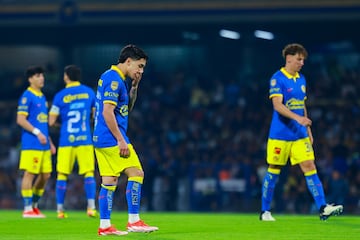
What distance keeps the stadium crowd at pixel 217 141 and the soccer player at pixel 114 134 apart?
12485 mm

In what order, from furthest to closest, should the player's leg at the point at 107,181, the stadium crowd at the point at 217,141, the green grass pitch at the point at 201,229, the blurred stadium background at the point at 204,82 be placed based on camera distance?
the blurred stadium background at the point at 204,82
the stadium crowd at the point at 217,141
the green grass pitch at the point at 201,229
the player's leg at the point at 107,181

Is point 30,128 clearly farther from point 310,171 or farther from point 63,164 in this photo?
point 310,171

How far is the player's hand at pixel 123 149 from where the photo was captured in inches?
430

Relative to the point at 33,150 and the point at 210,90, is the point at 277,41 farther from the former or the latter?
the point at 33,150

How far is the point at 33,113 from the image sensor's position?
630 inches

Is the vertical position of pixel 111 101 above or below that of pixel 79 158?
above

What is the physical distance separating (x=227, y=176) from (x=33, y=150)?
9530 millimetres

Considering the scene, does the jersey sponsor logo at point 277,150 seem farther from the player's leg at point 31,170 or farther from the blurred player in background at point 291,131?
the player's leg at point 31,170

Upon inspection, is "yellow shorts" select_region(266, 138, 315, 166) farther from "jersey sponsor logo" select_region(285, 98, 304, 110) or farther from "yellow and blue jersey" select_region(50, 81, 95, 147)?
"yellow and blue jersey" select_region(50, 81, 95, 147)

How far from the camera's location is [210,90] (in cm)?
3030

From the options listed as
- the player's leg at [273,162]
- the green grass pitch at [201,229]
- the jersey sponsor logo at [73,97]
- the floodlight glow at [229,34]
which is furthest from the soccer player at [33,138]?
the floodlight glow at [229,34]

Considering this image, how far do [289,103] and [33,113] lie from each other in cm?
445

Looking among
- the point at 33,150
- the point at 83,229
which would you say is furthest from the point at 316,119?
the point at 83,229

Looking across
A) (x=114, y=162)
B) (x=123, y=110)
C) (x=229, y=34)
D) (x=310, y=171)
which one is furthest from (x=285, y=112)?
(x=229, y=34)
